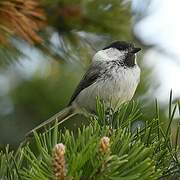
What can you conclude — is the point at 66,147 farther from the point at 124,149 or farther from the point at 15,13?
the point at 15,13

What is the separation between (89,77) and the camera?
8.08 feet

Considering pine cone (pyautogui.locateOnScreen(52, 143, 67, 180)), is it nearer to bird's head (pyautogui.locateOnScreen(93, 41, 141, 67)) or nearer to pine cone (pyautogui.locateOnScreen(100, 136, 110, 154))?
pine cone (pyautogui.locateOnScreen(100, 136, 110, 154))

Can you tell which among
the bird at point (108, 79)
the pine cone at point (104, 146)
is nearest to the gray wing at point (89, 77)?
the bird at point (108, 79)

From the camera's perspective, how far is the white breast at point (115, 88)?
2.23 m

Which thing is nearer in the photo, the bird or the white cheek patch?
the bird

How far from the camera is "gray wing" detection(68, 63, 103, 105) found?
243cm

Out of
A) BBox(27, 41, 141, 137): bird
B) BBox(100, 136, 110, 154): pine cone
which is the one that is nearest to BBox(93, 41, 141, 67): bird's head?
BBox(27, 41, 141, 137): bird

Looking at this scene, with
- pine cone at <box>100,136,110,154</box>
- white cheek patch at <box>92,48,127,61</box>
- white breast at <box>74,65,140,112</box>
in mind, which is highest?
pine cone at <box>100,136,110,154</box>

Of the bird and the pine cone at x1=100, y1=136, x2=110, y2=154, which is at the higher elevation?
the pine cone at x1=100, y1=136, x2=110, y2=154

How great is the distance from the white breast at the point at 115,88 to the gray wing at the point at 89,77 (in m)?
0.03

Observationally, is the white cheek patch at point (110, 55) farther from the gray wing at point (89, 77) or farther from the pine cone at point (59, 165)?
the pine cone at point (59, 165)

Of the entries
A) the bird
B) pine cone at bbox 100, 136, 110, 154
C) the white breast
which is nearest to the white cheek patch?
the bird

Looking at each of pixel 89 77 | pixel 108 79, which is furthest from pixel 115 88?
pixel 89 77

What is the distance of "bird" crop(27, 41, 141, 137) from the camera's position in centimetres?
228
